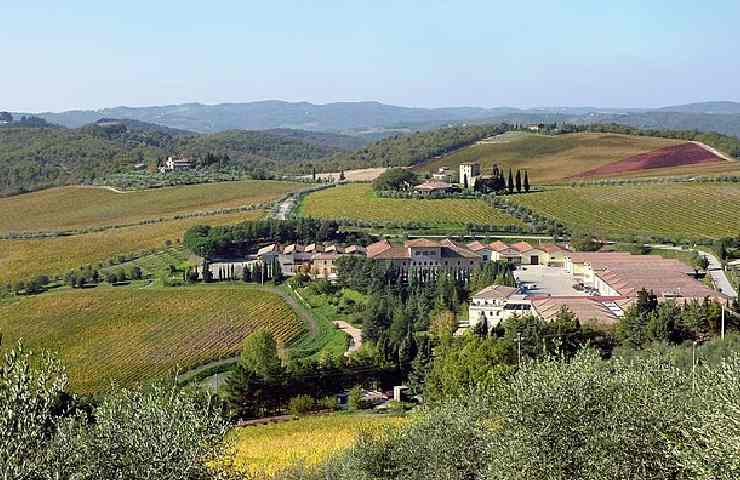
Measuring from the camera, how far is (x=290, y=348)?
44.6m

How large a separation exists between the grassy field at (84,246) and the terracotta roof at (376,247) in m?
18.8

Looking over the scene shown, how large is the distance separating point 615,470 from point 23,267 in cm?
5936

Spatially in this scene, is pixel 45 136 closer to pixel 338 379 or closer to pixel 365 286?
pixel 365 286

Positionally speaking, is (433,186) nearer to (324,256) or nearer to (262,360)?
(324,256)

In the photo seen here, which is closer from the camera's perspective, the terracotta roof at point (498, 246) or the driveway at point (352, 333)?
the driveway at point (352, 333)

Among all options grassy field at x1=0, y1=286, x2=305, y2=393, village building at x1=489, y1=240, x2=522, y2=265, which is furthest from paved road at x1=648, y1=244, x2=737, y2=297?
grassy field at x1=0, y1=286, x2=305, y2=393

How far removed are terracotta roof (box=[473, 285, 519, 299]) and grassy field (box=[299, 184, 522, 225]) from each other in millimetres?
22597

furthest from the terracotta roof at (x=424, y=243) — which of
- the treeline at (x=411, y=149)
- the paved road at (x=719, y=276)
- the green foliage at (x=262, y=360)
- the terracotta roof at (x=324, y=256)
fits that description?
the treeline at (x=411, y=149)

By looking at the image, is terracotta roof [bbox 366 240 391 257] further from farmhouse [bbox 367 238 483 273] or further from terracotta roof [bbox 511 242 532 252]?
terracotta roof [bbox 511 242 532 252]

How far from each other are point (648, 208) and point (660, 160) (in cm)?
3038

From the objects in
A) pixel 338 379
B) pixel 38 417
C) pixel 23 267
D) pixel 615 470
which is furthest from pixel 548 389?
pixel 23 267

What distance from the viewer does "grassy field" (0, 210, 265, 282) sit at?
6581 cm

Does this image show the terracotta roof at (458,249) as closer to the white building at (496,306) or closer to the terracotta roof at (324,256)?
the terracotta roof at (324,256)

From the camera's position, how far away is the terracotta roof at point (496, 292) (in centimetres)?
4850
